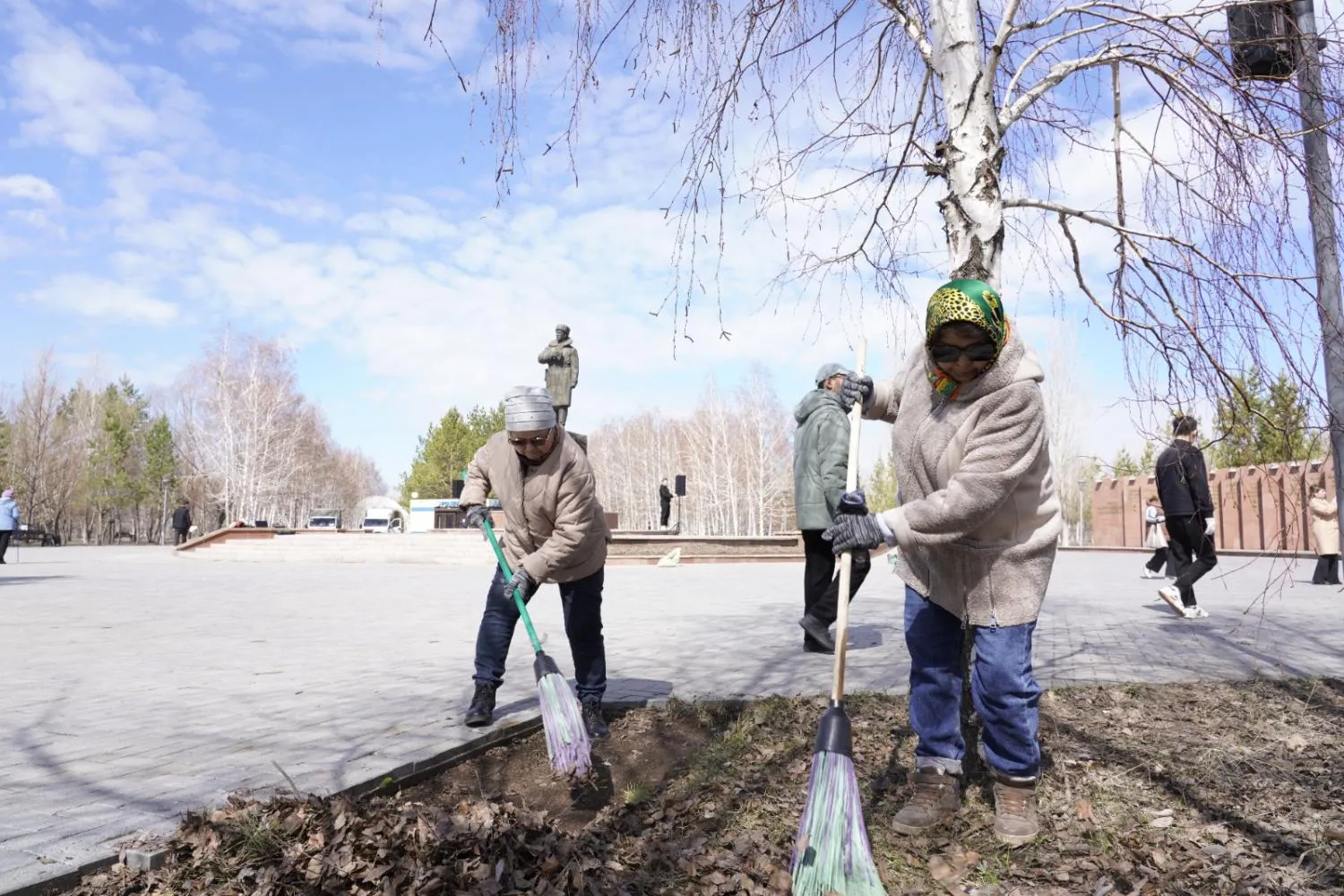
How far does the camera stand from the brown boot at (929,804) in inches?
123

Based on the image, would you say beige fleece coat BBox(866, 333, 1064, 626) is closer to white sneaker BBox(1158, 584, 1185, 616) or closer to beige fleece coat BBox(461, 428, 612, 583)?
beige fleece coat BBox(461, 428, 612, 583)

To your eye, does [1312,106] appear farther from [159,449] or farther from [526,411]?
[159,449]

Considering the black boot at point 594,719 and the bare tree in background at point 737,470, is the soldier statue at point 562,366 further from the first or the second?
the bare tree in background at point 737,470

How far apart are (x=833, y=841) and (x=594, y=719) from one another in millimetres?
1962

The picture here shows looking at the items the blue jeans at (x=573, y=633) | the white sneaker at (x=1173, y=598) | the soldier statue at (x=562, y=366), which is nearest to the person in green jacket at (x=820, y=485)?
the blue jeans at (x=573, y=633)

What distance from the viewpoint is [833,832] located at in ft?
8.70

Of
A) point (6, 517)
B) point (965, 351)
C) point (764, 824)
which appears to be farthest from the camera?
point (6, 517)

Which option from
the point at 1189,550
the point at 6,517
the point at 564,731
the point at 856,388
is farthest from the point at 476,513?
the point at 6,517

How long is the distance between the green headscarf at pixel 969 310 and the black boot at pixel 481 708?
8.79 ft

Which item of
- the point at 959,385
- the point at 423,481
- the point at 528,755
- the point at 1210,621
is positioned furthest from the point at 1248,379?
the point at 423,481

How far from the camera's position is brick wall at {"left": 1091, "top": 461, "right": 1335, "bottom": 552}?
3777 mm

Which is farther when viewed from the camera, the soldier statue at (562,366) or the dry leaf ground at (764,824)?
the soldier statue at (562,366)

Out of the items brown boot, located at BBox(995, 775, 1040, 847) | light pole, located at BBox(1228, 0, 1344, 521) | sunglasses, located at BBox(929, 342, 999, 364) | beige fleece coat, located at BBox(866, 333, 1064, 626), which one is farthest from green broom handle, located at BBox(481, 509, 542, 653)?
light pole, located at BBox(1228, 0, 1344, 521)

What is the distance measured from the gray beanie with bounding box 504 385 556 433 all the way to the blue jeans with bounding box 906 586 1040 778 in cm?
177
